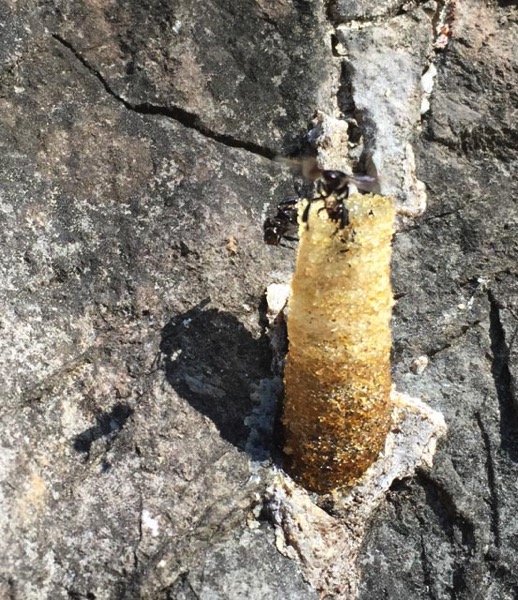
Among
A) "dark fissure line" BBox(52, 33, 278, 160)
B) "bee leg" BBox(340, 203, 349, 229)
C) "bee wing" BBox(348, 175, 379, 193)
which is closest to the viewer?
"bee leg" BBox(340, 203, 349, 229)

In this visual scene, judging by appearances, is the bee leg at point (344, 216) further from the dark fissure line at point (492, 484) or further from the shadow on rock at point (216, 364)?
the dark fissure line at point (492, 484)

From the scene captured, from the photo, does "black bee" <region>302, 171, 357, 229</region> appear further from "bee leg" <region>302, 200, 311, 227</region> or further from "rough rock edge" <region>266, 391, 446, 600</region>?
"rough rock edge" <region>266, 391, 446, 600</region>

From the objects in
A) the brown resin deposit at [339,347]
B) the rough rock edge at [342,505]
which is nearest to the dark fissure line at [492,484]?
the rough rock edge at [342,505]

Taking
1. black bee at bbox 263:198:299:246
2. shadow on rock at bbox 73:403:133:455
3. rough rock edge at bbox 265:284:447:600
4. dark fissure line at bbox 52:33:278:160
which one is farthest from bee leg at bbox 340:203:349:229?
shadow on rock at bbox 73:403:133:455

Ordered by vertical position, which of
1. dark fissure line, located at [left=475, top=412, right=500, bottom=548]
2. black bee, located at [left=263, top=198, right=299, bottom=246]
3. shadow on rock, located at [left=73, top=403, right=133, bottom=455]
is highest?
black bee, located at [left=263, top=198, right=299, bottom=246]

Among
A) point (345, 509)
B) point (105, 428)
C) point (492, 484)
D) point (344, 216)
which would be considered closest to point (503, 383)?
point (492, 484)

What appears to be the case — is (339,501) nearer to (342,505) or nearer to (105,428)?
(342,505)

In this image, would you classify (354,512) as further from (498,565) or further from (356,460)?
(498,565)

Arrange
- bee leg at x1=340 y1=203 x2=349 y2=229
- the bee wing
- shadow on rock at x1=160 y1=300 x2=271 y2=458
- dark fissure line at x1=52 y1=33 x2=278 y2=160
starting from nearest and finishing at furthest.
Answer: bee leg at x1=340 y1=203 x2=349 y2=229
the bee wing
shadow on rock at x1=160 y1=300 x2=271 y2=458
dark fissure line at x1=52 y1=33 x2=278 y2=160

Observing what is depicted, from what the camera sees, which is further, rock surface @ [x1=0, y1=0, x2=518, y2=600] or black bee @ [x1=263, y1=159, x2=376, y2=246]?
rock surface @ [x1=0, y1=0, x2=518, y2=600]
